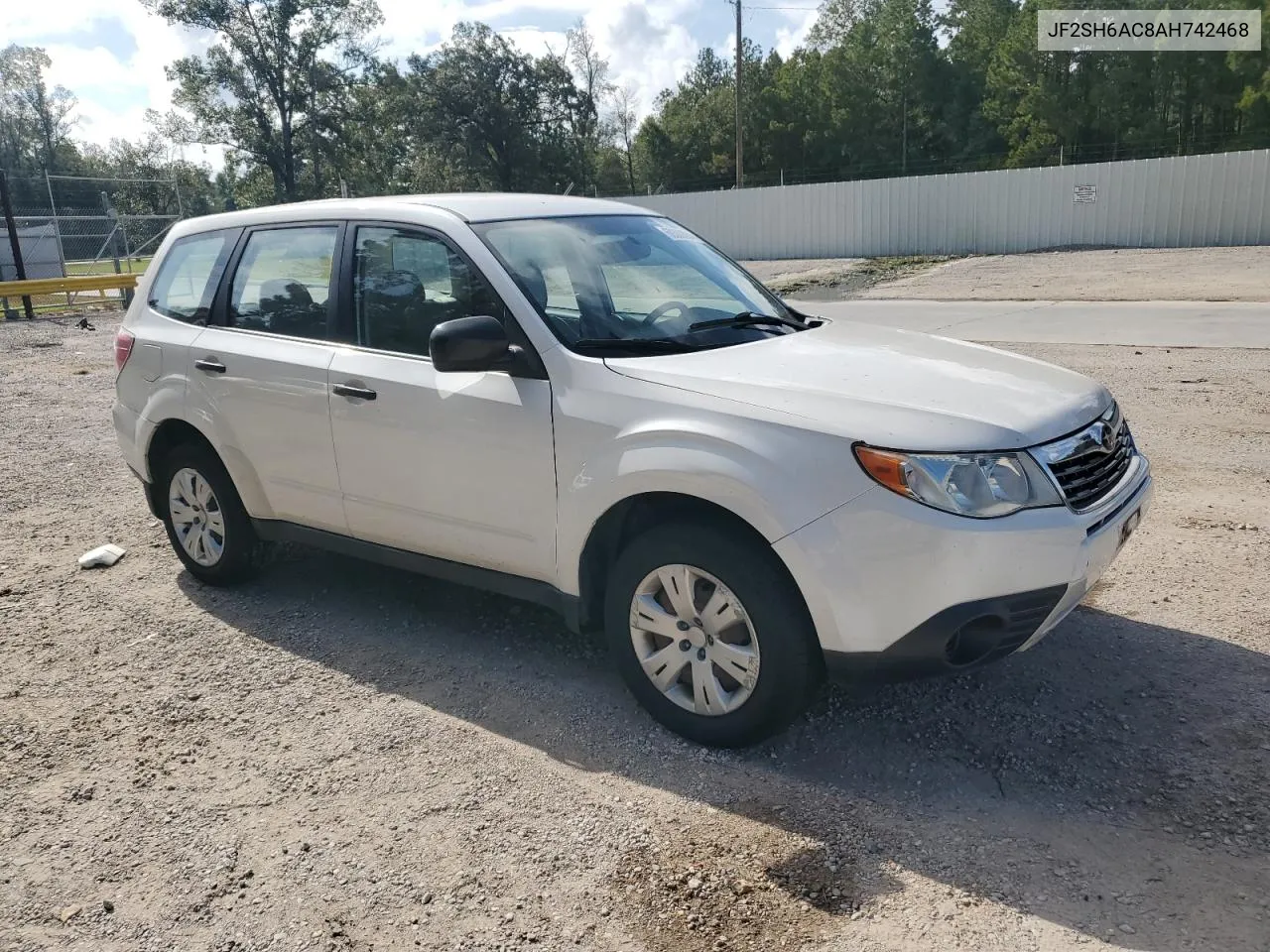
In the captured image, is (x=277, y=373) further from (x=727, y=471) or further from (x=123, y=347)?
(x=727, y=471)

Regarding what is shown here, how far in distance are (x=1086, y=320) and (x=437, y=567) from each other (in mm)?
12586

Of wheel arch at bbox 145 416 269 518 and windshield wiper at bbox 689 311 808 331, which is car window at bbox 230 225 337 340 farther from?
windshield wiper at bbox 689 311 808 331

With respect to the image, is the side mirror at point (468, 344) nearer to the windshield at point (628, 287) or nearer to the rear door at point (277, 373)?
the windshield at point (628, 287)

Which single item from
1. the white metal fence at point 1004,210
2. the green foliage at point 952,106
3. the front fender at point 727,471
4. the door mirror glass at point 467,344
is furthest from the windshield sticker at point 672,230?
the green foliage at point 952,106

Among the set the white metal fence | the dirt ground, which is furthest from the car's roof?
the white metal fence

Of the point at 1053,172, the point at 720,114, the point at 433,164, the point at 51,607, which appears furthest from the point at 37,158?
the point at 51,607

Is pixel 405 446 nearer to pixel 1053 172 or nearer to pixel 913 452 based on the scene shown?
pixel 913 452

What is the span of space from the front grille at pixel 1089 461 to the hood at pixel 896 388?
2.0 inches

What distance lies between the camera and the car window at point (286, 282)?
443cm

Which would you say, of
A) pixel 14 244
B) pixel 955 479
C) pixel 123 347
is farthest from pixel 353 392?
pixel 14 244

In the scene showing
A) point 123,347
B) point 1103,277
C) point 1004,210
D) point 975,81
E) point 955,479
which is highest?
point 975,81

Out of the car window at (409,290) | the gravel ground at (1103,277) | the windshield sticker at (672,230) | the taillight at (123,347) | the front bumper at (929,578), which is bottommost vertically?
the gravel ground at (1103,277)

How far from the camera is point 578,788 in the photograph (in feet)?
10.9

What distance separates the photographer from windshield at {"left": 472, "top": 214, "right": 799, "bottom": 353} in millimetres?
3779
